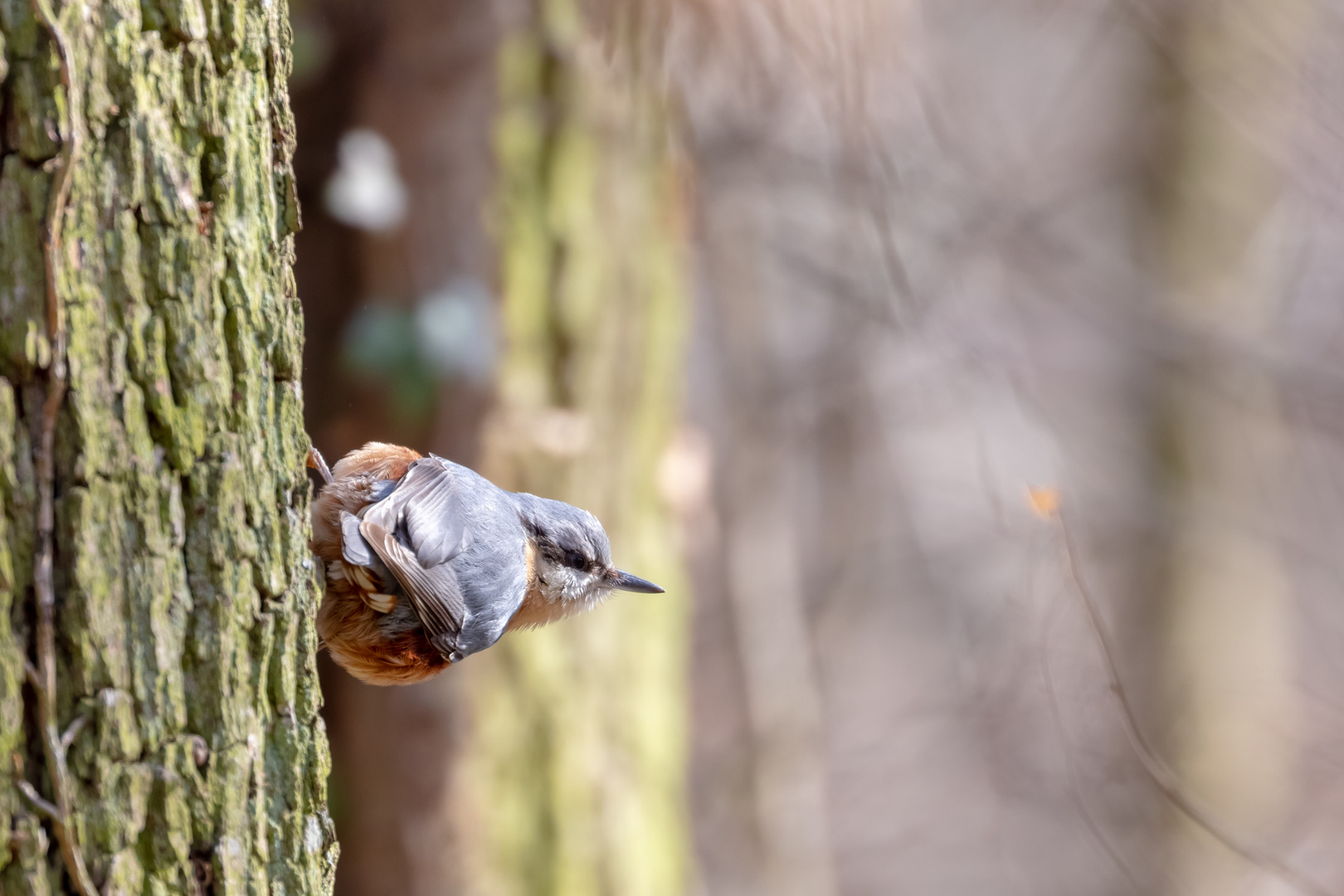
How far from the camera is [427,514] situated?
1812mm

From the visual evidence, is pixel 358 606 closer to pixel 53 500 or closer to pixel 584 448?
pixel 53 500

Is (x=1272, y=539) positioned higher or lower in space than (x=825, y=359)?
lower

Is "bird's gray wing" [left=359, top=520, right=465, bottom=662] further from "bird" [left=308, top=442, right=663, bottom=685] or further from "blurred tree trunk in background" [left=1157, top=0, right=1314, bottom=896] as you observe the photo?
"blurred tree trunk in background" [left=1157, top=0, right=1314, bottom=896]

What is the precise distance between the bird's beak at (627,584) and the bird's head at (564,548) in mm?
57

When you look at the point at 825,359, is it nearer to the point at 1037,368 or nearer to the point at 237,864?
the point at 1037,368

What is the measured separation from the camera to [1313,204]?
5.14 meters

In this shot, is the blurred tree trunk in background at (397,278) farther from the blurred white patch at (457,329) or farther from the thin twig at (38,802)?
the thin twig at (38,802)

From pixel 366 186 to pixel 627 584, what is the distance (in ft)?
4.68

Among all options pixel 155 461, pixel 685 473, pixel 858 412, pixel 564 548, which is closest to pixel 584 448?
pixel 685 473

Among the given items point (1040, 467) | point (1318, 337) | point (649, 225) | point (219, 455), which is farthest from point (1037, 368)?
point (219, 455)

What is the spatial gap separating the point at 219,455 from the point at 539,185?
2.10 m

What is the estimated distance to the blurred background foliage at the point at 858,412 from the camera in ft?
10.1

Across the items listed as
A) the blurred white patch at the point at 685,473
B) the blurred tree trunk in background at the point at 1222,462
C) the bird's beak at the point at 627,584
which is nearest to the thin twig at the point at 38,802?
the bird's beak at the point at 627,584

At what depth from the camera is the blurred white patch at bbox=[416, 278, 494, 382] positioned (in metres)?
3.04
